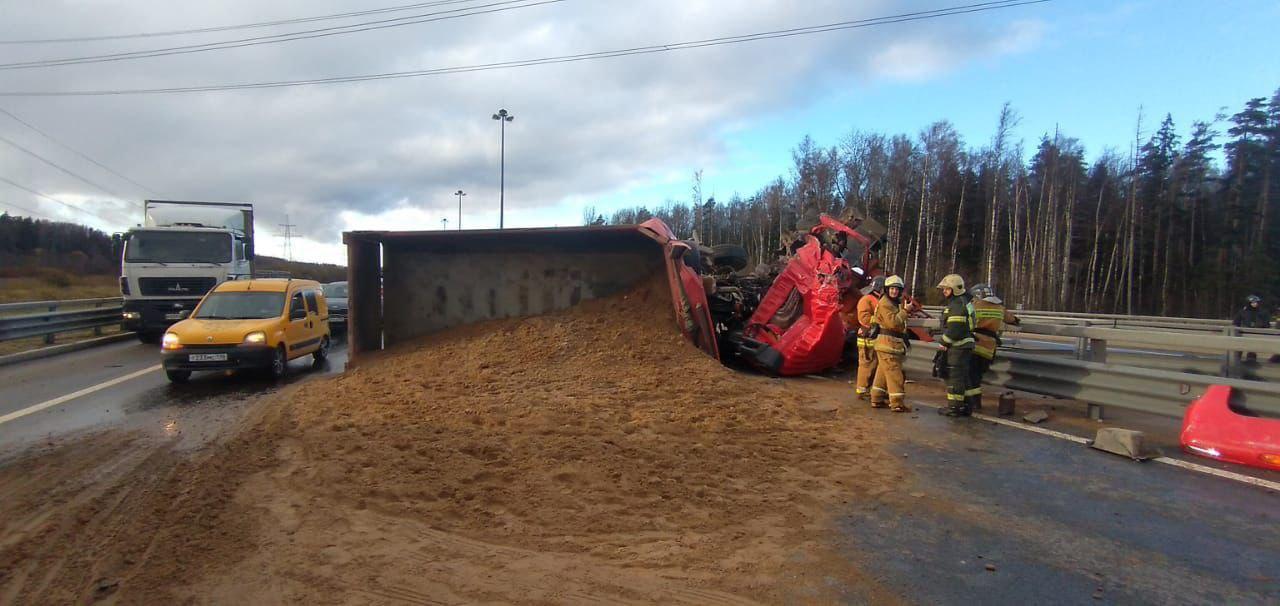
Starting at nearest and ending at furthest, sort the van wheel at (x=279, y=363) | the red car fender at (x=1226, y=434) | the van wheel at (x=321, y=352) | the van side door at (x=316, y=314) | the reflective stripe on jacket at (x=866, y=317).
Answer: the red car fender at (x=1226, y=434) < the reflective stripe on jacket at (x=866, y=317) < the van wheel at (x=279, y=363) < the van side door at (x=316, y=314) < the van wheel at (x=321, y=352)

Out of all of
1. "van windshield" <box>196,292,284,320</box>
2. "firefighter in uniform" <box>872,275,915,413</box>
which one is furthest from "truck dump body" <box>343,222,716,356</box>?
"firefighter in uniform" <box>872,275,915,413</box>

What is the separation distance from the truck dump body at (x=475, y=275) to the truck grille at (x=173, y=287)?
27.0 feet

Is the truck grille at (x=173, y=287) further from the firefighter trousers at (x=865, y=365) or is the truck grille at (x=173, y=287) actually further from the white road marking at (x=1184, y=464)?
the white road marking at (x=1184, y=464)

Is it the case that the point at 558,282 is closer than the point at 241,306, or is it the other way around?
the point at 558,282

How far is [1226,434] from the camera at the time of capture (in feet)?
17.8

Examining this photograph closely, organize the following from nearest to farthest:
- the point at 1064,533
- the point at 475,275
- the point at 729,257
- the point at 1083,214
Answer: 1. the point at 1064,533
2. the point at 475,275
3. the point at 729,257
4. the point at 1083,214

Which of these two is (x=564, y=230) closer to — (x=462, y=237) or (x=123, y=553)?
(x=462, y=237)

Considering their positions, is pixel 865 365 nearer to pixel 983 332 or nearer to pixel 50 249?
pixel 983 332

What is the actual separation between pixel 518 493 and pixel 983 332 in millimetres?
5702

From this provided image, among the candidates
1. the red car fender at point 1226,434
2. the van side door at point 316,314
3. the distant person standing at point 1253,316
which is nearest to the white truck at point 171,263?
the van side door at point 316,314

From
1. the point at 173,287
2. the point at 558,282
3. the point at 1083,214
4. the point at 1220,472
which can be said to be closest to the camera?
the point at 1220,472

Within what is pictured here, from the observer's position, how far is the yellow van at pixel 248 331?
9.77 metres

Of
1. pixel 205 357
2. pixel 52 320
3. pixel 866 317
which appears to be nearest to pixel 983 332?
pixel 866 317

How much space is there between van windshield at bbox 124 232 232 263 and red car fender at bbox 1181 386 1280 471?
18.4 meters
